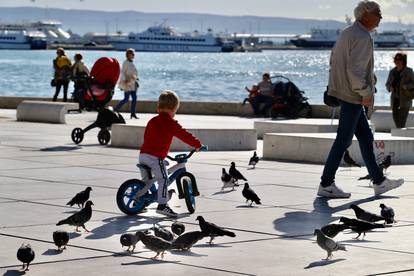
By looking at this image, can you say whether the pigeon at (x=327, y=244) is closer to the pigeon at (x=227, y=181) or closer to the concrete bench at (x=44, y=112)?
the pigeon at (x=227, y=181)

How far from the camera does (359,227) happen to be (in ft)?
30.0

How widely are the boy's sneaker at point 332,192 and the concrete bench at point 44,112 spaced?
503 inches

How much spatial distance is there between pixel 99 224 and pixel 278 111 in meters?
17.2

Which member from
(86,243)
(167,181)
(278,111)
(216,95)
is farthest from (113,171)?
(216,95)

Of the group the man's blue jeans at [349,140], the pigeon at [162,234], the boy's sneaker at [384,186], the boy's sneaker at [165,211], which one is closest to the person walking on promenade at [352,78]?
the man's blue jeans at [349,140]

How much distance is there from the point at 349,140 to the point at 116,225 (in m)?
2.85

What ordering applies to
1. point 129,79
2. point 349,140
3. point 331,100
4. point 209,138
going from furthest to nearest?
1. point 129,79
2. point 209,138
3. point 331,100
4. point 349,140

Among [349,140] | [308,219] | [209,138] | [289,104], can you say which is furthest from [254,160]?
[289,104]

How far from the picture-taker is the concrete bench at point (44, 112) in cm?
2389

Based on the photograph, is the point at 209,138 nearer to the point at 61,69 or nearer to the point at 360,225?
the point at 360,225

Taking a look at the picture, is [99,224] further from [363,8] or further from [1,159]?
[1,159]

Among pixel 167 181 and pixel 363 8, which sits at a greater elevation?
pixel 363 8

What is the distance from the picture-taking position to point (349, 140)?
38.3 feet

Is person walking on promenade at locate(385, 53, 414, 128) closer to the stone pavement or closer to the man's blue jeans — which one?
the stone pavement
